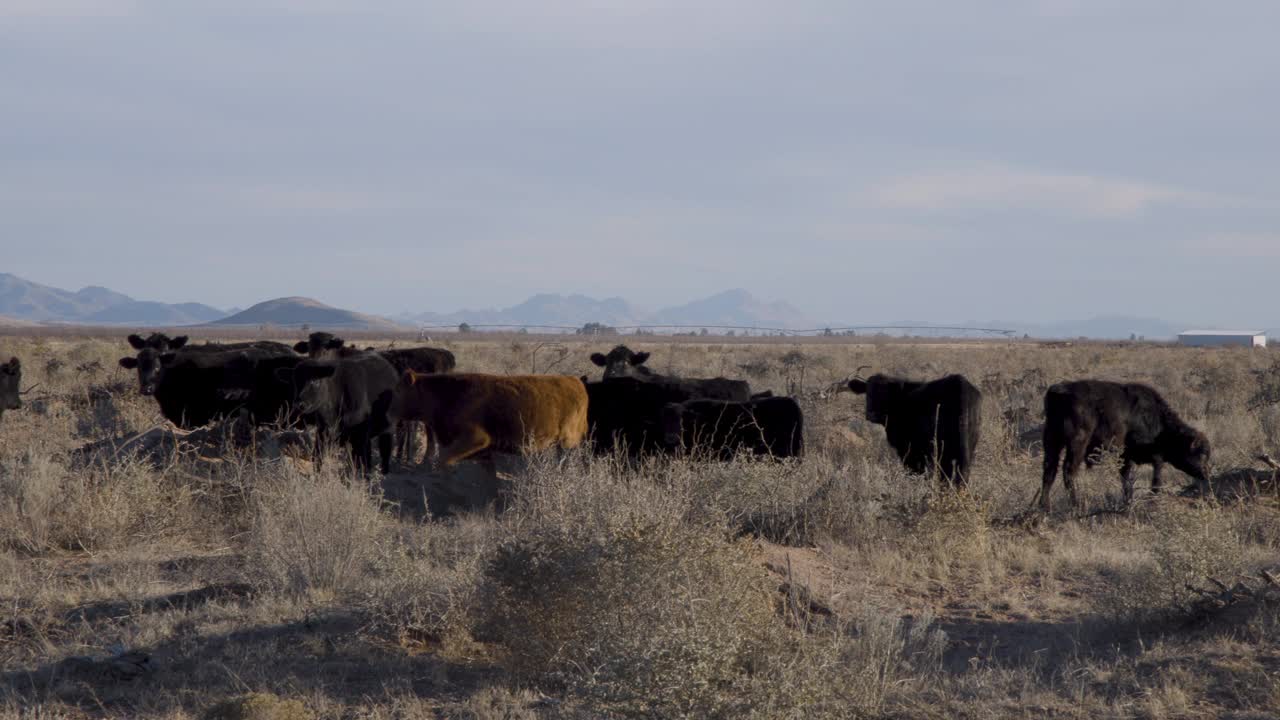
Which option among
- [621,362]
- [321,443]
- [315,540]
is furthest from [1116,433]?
[321,443]

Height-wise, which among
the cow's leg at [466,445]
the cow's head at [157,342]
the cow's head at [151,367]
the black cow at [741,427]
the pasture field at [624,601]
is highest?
the cow's head at [157,342]

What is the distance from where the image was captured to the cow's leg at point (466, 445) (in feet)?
39.5

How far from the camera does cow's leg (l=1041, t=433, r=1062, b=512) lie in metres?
11.6

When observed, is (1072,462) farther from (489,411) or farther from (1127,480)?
(489,411)

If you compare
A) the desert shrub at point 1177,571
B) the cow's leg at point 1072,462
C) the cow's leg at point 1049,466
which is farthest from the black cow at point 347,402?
the desert shrub at point 1177,571

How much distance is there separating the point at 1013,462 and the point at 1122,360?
99.0 feet

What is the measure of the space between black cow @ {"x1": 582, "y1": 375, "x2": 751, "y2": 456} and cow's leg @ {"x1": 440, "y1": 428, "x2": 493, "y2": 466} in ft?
4.59

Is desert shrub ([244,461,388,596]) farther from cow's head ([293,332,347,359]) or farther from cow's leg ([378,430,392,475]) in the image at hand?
cow's head ([293,332,347,359])

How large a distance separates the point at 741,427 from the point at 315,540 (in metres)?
5.09

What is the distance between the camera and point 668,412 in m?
12.2

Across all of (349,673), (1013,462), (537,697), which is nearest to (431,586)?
(349,673)

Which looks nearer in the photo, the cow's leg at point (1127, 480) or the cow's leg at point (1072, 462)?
the cow's leg at point (1127, 480)

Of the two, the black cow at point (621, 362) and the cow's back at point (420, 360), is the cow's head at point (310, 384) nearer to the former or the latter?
the cow's back at point (420, 360)

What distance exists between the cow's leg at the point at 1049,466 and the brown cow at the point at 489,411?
4619 mm
